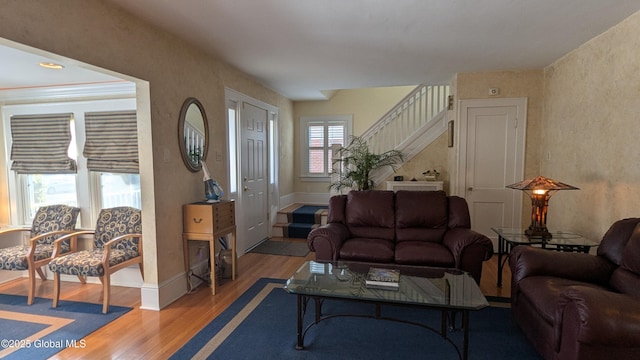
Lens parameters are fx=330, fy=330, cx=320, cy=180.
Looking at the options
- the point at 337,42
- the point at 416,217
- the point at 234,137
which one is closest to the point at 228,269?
the point at 234,137

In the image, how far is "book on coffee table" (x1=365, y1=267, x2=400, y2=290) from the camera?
2250 mm

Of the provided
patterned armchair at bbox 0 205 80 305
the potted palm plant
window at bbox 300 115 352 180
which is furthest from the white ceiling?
window at bbox 300 115 352 180

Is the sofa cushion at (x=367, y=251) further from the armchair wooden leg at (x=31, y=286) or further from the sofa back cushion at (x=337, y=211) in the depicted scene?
the armchair wooden leg at (x=31, y=286)

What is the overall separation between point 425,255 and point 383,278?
2.40 feet

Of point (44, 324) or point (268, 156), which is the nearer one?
point (44, 324)

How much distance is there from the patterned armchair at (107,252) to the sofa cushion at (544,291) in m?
3.20

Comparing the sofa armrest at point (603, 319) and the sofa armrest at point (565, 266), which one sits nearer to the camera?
the sofa armrest at point (603, 319)

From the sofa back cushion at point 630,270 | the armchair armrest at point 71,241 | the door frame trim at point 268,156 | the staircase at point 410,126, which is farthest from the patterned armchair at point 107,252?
the sofa back cushion at point 630,270

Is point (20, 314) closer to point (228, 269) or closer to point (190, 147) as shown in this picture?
point (228, 269)

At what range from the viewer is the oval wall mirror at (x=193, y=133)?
3.15 meters

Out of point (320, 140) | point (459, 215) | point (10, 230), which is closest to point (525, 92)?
point (459, 215)

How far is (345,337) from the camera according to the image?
2.42 metres

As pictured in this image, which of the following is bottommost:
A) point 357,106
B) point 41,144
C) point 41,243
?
point 41,243

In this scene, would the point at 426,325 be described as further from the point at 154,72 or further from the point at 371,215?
the point at 154,72
